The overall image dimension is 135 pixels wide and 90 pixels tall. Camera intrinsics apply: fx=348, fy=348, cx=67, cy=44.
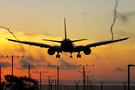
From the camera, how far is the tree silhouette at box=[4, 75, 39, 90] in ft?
303

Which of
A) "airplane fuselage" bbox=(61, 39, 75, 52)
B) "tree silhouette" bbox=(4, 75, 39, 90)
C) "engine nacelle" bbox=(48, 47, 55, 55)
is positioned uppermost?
"airplane fuselage" bbox=(61, 39, 75, 52)

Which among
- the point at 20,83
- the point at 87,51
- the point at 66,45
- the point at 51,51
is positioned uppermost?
the point at 66,45

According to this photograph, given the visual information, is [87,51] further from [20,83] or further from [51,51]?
[20,83]

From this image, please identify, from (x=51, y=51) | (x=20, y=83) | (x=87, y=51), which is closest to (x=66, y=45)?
(x=51, y=51)

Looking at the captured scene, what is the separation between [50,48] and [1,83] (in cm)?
1567

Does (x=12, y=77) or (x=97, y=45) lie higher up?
(x=97, y=45)

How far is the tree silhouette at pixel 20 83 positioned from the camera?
303 ft

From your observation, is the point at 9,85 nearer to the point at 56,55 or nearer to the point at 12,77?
the point at 12,77

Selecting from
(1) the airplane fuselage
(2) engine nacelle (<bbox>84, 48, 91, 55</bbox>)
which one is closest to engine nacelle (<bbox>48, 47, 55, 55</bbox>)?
(1) the airplane fuselage

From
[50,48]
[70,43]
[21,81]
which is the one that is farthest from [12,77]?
[70,43]

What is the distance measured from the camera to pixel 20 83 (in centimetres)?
9369

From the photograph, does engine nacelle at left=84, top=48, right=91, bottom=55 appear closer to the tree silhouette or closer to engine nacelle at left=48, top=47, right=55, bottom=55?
engine nacelle at left=48, top=47, right=55, bottom=55

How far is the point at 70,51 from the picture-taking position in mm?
89438

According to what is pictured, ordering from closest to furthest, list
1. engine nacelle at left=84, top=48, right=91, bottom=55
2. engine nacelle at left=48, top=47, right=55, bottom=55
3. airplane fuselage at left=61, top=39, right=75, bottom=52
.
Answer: airplane fuselage at left=61, top=39, right=75, bottom=52
engine nacelle at left=48, top=47, right=55, bottom=55
engine nacelle at left=84, top=48, right=91, bottom=55
